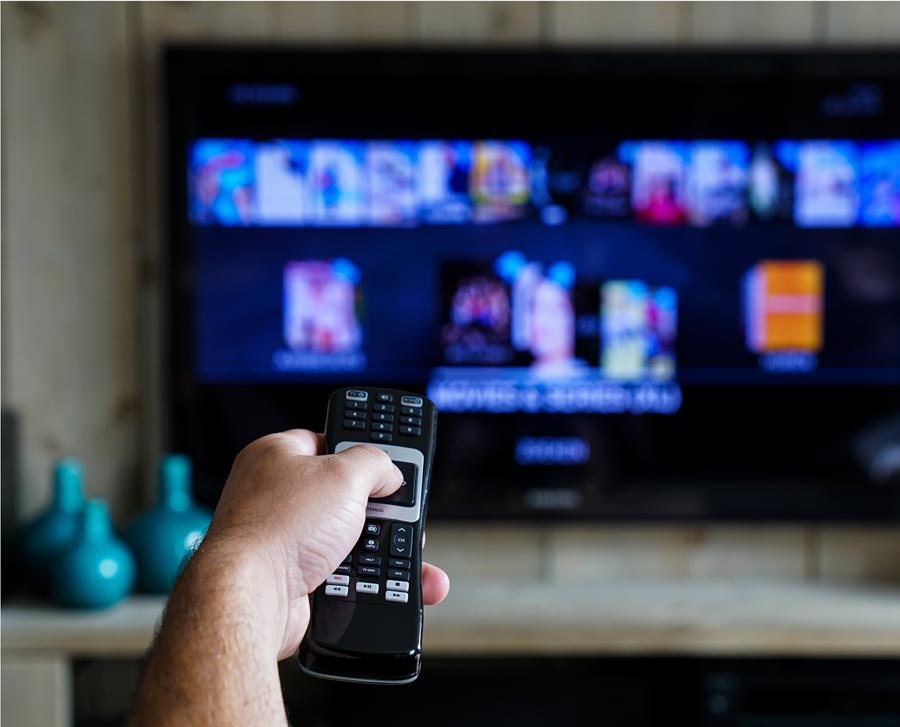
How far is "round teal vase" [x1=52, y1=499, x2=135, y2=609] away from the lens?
1.82 meters

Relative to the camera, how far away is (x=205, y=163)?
2.00 m

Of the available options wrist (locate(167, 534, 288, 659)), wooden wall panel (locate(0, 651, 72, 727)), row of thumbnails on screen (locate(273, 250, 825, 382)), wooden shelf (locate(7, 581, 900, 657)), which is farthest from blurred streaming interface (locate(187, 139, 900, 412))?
wrist (locate(167, 534, 288, 659))

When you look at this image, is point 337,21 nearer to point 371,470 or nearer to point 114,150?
point 114,150

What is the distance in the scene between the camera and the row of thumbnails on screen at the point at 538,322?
201cm

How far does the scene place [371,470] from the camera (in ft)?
2.96

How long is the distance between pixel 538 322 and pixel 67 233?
3.23ft

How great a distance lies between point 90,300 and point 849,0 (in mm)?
1688

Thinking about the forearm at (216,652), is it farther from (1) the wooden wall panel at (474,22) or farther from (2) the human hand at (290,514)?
(1) the wooden wall panel at (474,22)

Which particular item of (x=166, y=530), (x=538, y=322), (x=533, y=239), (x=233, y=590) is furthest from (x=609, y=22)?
(x=233, y=590)

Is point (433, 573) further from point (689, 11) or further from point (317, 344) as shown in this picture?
point (689, 11)

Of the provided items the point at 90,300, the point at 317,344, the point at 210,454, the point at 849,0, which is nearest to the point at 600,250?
the point at 317,344

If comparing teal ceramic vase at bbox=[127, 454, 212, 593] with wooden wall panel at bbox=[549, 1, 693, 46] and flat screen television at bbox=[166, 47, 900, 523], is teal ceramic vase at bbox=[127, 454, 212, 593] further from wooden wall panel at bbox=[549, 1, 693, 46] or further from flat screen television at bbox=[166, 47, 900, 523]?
wooden wall panel at bbox=[549, 1, 693, 46]

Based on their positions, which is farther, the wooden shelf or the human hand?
the wooden shelf

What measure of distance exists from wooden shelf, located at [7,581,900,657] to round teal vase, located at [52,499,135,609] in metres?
0.03
